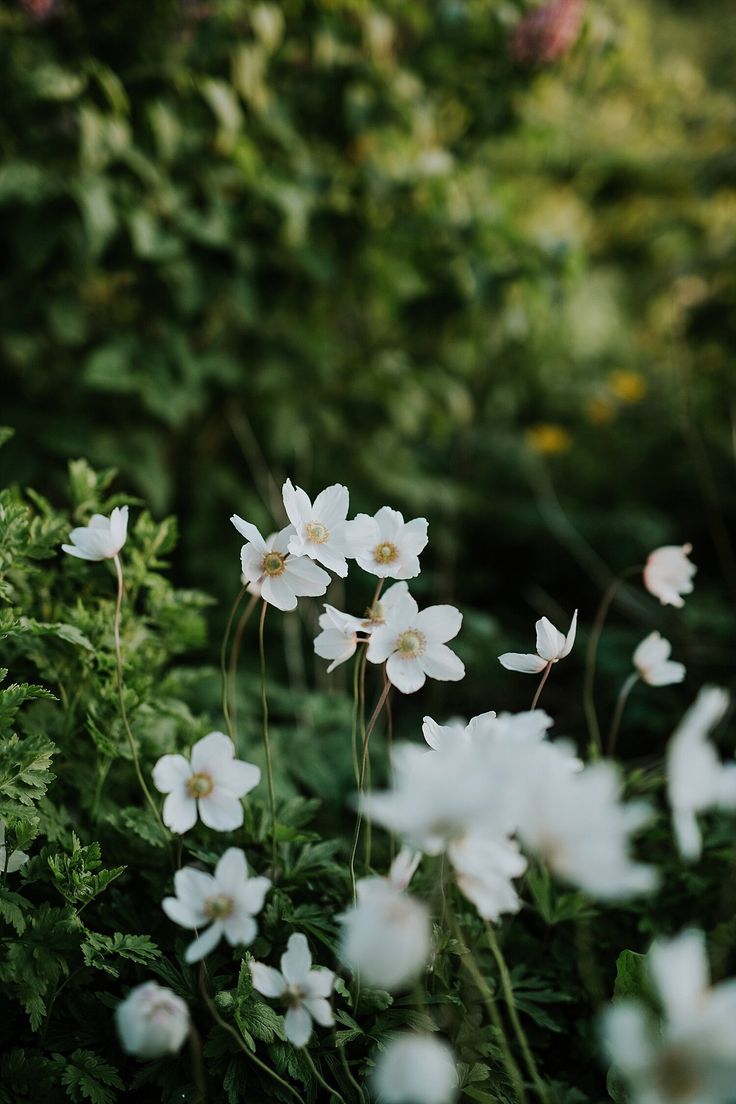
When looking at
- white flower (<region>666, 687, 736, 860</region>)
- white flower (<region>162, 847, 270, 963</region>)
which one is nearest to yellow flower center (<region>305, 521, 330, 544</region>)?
white flower (<region>162, 847, 270, 963</region>)

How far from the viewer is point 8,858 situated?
0.86m

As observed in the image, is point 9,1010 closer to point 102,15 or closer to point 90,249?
point 90,249

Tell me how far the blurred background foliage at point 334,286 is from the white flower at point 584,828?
1323 mm

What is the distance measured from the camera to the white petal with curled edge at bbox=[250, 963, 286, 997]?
2.34 ft

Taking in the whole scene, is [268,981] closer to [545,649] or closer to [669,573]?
[545,649]

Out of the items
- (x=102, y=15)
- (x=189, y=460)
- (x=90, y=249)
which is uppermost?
(x=102, y=15)

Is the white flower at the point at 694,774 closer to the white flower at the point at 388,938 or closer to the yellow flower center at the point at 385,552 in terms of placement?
the white flower at the point at 388,938

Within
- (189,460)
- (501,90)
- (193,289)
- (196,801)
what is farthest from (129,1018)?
(501,90)

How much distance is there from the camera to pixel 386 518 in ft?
3.01

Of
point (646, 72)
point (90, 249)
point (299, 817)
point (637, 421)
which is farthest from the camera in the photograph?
point (637, 421)

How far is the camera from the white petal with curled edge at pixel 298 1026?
2.24 feet

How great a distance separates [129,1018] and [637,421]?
332cm

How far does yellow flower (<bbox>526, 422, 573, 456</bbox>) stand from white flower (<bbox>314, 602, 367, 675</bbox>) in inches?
93.1

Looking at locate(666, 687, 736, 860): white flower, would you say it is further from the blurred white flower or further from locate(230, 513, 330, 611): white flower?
locate(230, 513, 330, 611): white flower
